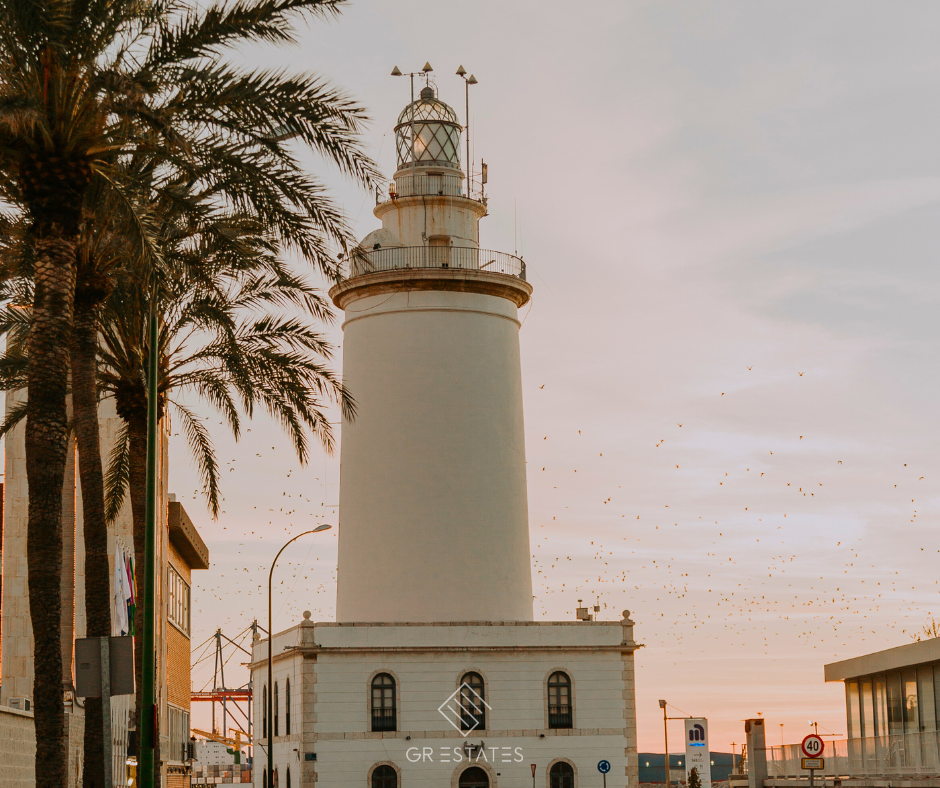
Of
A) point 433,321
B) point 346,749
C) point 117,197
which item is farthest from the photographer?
point 433,321

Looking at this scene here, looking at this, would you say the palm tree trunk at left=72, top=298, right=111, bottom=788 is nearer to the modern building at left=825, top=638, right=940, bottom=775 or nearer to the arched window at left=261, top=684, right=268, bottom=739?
the modern building at left=825, top=638, right=940, bottom=775

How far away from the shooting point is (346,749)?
143 ft

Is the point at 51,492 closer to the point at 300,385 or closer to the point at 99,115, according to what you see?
the point at 99,115

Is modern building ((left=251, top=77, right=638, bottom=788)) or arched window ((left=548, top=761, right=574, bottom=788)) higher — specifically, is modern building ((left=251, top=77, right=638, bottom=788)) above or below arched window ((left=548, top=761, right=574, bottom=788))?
above

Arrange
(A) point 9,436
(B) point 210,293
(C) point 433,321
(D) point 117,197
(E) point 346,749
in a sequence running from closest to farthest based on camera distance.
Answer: (D) point 117,197, (B) point 210,293, (A) point 9,436, (E) point 346,749, (C) point 433,321

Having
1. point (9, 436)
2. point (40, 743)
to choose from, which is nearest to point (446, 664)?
point (9, 436)

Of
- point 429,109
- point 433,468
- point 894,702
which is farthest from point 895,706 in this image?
point 429,109

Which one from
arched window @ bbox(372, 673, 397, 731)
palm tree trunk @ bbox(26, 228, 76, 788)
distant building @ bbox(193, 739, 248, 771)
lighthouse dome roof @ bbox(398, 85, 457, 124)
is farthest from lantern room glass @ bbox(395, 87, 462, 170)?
distant building @ bbox(193, 739, 248, 771)

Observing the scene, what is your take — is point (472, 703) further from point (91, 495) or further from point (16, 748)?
point (91, 495)

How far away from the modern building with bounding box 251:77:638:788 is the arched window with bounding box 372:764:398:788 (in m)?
0.05

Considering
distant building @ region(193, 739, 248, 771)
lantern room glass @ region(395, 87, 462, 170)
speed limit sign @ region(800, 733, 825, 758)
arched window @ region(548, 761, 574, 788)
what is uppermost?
lantern room glass @ region(395, 87, 462, 170)

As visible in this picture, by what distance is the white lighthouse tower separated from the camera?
4472cm

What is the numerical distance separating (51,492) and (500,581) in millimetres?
29272

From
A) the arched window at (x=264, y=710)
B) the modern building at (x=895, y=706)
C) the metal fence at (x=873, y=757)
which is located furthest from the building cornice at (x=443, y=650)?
the modern building at (x=895, y=706)
